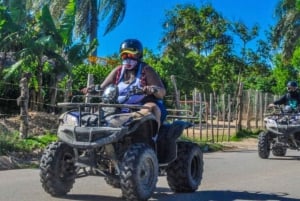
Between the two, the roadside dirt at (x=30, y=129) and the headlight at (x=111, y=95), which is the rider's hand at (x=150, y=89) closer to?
the headlight at (x=111, y=95)

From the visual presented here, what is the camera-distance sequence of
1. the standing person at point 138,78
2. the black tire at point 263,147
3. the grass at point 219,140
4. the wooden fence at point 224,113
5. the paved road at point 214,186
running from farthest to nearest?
1. the wooden fence at point 224,113
2. the grass at point 219,140
3. the black tire at point 263,147
4. the paved road at point 214,186
5. the standing person at point 138,78

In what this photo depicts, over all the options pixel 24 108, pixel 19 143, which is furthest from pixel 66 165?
pixel 24 108

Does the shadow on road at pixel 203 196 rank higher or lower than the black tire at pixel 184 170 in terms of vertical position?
lower

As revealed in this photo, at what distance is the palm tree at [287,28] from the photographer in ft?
138

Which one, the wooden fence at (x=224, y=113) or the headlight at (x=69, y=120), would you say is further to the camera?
the wooden fence at (x=224, y=113)

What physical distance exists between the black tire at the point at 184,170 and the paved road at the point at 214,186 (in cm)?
14

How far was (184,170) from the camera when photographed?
8508mm

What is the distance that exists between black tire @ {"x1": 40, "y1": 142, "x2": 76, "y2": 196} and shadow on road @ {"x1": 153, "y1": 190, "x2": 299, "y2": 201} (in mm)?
1232

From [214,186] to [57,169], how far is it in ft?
9.75

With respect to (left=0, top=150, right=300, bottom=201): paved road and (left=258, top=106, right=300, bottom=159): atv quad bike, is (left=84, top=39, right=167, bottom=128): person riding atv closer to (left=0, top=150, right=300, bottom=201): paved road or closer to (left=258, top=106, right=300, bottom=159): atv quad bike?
(left=0, top=150, right=300, bottom=201): paved road

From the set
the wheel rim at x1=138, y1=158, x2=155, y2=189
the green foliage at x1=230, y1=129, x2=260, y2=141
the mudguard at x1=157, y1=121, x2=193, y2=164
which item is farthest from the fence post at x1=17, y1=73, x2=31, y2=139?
the green foliage at x1=230, y1=129, x2=260, y2=141

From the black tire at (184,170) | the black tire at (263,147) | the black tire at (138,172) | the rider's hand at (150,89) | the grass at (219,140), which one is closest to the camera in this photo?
the black tire at (138,172)

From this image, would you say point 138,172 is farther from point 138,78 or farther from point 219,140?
point 219,140

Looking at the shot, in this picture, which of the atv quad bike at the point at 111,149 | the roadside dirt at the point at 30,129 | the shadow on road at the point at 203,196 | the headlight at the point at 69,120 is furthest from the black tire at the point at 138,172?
the roadside dirt at the point at 30,129
